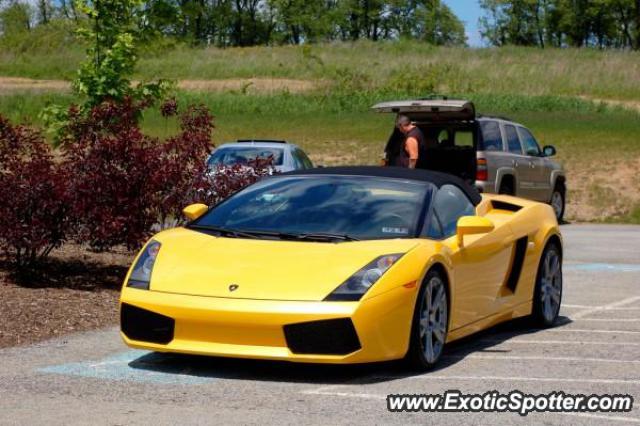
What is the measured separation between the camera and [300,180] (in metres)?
9.83

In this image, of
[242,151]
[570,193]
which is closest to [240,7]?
[570,193]

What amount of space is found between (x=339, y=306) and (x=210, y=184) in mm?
5845

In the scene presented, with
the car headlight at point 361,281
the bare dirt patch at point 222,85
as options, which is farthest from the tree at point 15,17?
the car headlight at point 361,281

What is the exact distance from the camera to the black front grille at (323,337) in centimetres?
795

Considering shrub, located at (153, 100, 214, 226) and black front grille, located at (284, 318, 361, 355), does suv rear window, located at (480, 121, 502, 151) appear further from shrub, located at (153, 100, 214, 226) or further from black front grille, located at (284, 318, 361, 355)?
black front grille, located at (284, 318, 361, 355)

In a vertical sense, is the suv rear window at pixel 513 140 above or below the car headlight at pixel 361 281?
below

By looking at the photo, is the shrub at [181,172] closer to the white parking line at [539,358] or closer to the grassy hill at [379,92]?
the white parking line at [539,358]

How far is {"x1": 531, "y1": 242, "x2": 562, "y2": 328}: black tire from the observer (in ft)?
35.2

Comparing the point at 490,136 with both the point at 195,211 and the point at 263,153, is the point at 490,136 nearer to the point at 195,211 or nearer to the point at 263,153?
the point at 263,153

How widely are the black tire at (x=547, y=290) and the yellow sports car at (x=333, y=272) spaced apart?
0.33 meters

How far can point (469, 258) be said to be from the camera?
935 centimetres

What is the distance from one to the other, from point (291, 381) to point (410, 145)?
10.3 metres

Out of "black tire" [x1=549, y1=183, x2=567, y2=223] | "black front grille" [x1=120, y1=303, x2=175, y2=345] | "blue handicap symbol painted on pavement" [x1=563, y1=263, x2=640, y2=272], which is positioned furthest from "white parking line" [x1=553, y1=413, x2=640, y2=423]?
"black tire" [x1=549, y1=183, x2=567, y2=223]

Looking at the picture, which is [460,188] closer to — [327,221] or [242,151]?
[327,221]
